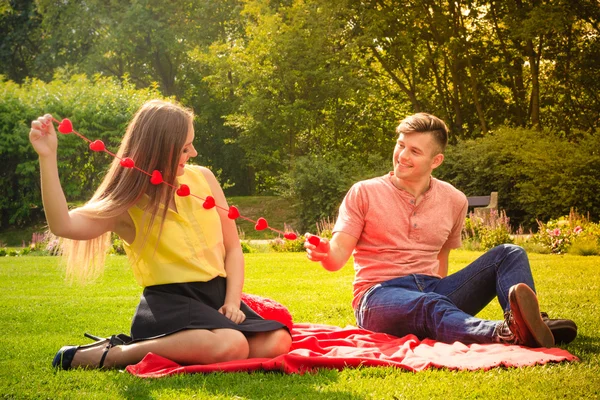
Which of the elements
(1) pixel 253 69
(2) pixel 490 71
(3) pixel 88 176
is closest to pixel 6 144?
(3) pixel 88 176

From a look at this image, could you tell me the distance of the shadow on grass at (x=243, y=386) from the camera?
320cm

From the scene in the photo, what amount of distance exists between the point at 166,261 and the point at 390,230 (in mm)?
1451

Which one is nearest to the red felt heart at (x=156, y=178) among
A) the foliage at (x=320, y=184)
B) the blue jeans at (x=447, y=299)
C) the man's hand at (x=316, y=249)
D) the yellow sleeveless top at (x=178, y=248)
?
the yellow sleeveless top at (x=178, y=248)

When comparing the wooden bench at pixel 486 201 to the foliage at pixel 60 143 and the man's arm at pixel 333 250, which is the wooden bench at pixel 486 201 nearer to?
the foliage at pixel 60 143

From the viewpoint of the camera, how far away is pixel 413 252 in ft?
15.3

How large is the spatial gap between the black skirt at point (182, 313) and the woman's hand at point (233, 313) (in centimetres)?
3

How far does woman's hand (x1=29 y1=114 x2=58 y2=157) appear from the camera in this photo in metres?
3.22

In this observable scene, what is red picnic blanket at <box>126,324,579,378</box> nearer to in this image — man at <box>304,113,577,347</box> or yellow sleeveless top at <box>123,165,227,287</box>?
man at <box>304,113,577,347</box>

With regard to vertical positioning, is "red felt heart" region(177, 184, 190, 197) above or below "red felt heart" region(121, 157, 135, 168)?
below

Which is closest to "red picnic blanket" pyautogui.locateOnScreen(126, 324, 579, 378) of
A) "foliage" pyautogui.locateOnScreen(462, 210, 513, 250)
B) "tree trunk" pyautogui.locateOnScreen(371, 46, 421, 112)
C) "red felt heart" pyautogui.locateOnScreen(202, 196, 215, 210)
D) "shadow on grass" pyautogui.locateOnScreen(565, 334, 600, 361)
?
"shadow on grass" pyautogui.locateOnScreen(565, 334, 600, 361)

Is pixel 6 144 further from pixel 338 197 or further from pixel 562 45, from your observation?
pixel 562 45

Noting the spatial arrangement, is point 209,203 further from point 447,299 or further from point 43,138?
point 447,299

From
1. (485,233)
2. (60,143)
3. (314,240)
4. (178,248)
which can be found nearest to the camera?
(178,248)

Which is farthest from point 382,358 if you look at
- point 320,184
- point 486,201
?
point 320,184
